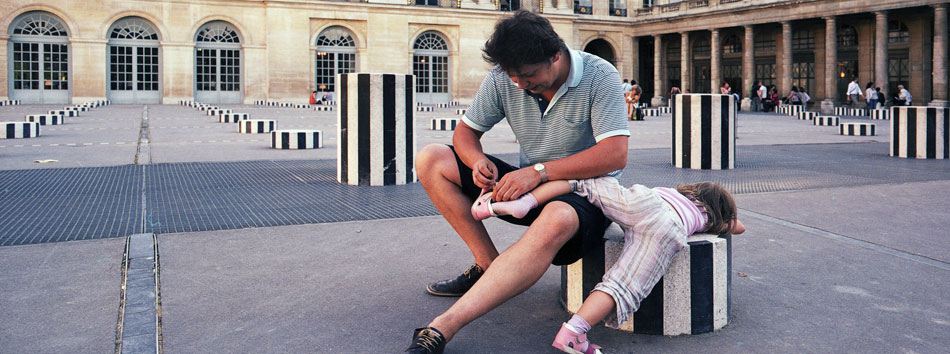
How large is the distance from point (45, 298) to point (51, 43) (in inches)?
1445

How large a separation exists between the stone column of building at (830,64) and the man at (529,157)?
35.7m

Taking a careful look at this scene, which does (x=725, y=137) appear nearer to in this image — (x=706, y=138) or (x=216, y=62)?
(x=706, y=138)

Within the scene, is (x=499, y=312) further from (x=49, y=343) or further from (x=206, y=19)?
(x=206, y=19)

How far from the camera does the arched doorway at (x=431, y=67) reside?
1681 inches

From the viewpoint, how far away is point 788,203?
20.3 ft

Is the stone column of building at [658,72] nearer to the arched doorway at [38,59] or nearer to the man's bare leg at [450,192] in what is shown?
the arched doorway at [38,59]

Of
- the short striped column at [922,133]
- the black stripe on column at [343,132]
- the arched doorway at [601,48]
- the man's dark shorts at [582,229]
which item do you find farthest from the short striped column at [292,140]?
the arched doorway at [601,48]

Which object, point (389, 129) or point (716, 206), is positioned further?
point (389, 129)

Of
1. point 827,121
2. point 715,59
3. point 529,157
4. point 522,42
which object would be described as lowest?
point 529,157

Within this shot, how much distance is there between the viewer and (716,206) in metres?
3.06

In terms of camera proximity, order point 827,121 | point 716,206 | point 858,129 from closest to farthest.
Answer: point 716,206 < point 858,129 < point 827,121

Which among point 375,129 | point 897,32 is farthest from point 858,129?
point 897,32

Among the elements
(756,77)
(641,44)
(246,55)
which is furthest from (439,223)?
(641,44)

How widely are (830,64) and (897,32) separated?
3.66 metres
